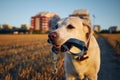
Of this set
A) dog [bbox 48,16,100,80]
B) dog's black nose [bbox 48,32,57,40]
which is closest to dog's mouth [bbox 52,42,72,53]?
dog [bbox 48,16,100,80]

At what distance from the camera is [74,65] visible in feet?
16.9

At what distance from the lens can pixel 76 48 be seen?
4.69 m

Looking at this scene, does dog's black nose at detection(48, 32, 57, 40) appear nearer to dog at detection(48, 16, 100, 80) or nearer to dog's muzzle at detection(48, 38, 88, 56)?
dog at detection(48, 16, 100, 80)

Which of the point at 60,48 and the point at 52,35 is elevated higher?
the point at 52,35

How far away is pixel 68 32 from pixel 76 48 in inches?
21.5

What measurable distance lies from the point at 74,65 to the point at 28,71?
2610mm

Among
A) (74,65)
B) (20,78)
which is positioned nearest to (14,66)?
(20,78)

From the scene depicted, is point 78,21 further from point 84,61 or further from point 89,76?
point 89,76

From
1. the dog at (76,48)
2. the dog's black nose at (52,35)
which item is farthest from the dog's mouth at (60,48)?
the dog's black nose at (52,35)

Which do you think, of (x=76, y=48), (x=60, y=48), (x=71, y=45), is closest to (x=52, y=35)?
(x=60, y=48)

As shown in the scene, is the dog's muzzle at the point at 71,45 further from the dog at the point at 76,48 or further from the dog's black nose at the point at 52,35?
the dog's black nose at the point at 52,35

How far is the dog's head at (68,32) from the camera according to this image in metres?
4.01

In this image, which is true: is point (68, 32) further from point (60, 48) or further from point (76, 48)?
point (76, 48)

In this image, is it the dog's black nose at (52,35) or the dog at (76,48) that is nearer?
the dog's black nose at (52,35)
